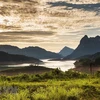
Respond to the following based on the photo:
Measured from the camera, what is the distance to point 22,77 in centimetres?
4103

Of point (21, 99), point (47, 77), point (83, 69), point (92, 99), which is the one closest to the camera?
point (21, 99)

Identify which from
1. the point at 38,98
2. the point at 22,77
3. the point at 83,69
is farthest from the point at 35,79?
the point at 83,69

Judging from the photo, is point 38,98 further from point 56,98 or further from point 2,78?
point 2,78

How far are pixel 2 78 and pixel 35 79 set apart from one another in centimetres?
535

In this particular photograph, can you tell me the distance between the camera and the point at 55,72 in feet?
142

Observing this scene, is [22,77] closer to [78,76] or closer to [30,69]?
[78,76]

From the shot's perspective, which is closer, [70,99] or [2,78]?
[70,99]

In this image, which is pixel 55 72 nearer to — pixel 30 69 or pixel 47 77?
pixel 47 77

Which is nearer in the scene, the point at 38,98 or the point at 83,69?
the point at 38,98

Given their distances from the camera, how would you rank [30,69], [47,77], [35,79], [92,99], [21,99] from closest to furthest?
1. [21,99]
2. [92,99]
3. [35,79]
4. [47,77]
5. [30,69]

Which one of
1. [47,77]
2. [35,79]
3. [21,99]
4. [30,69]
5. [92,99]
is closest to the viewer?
[21,99]

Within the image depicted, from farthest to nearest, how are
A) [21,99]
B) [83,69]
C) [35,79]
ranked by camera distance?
[83,69], [35,79], [21,99]

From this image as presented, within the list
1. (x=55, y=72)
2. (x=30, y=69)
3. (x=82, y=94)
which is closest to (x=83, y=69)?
(x=30, y=69)

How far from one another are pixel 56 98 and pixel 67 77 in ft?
82.4
